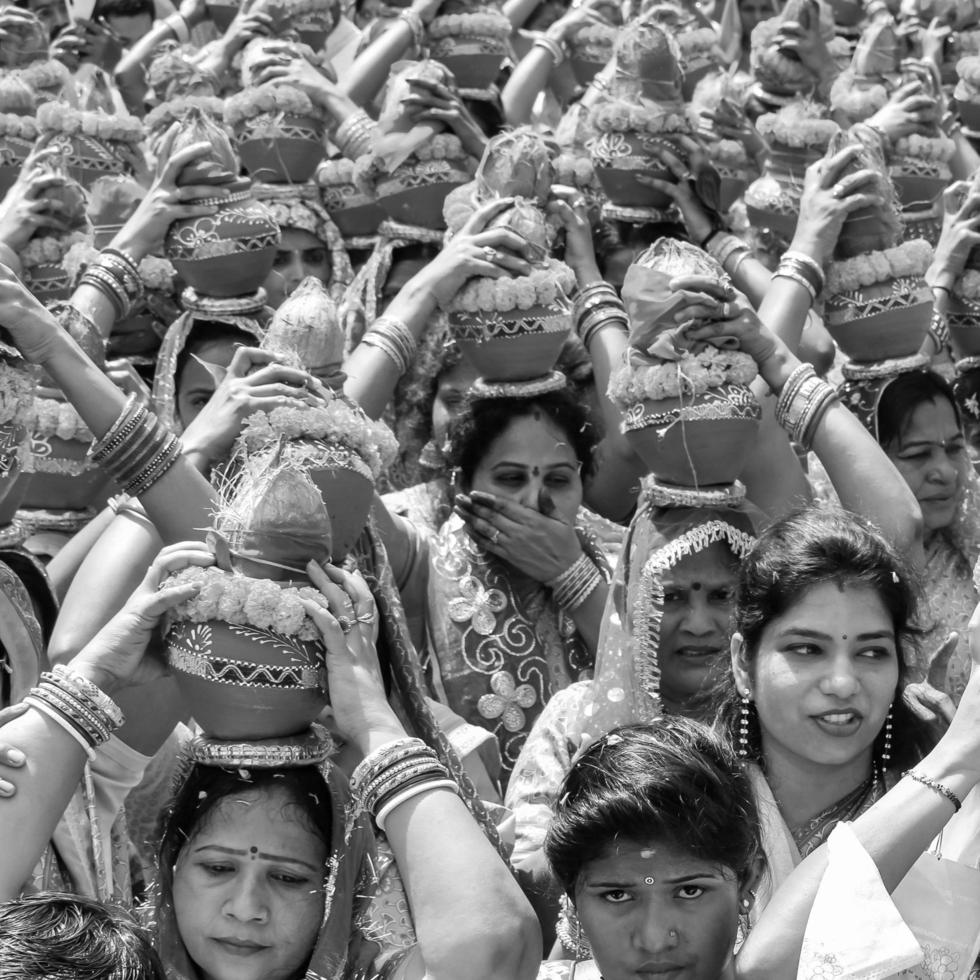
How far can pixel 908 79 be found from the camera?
6215 mm

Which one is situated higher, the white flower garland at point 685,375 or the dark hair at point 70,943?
the white flower garland at point 685,375

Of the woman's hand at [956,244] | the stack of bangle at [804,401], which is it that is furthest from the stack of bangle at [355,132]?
the stack of bangle at [804,401]

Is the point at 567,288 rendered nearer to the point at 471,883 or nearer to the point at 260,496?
the point at 260,496

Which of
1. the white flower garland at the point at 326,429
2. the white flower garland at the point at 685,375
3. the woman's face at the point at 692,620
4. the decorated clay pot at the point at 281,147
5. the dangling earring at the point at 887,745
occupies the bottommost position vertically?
the dangling earring at the point at 887,745

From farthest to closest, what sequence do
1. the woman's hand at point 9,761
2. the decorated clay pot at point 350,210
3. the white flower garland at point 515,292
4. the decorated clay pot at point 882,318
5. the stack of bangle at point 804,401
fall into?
the decorated clay pot at point 350,210
the decorated clay pot at point 882,318
the white flower garland at point 515,292
the stack of bangle at point 804,401
the woman's hand at point 9,761

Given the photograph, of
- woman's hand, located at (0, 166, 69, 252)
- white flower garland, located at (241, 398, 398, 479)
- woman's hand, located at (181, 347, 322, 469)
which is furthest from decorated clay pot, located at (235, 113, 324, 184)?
white flower garland, located at (241, 398, 398, 479)

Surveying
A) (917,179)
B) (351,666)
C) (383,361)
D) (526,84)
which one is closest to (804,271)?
(383,361)

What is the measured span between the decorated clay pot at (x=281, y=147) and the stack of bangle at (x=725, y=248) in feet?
5.31

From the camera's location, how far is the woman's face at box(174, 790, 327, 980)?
131 inches

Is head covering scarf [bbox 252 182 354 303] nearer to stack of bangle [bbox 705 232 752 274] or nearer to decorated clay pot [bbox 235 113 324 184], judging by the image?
decorated clay pot [bbox 235 113 324 184]

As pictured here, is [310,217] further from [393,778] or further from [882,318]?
[393,778]

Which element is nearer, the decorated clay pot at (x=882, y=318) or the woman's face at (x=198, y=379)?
the decorated clay pot at (x=882, y=318)

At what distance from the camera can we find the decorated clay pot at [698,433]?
4.21m

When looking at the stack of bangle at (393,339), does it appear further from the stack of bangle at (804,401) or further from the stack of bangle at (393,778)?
the stack of bangle at (393,778)
